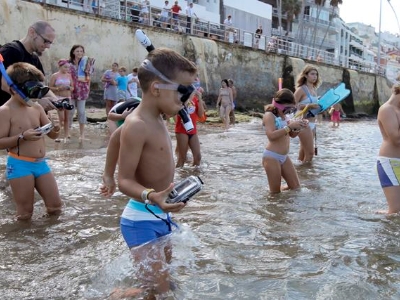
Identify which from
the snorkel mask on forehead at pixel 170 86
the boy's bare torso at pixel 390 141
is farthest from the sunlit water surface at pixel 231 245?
the snorkel mask on forehead at pixel 170 86

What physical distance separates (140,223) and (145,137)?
56 cm

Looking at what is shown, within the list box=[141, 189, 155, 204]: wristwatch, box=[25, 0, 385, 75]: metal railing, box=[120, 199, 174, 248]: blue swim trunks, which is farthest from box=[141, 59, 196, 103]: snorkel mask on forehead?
box=[25, 0, 385, 75]: metal railing

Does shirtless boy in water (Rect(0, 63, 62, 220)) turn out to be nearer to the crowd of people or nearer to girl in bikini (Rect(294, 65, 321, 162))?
the crowd of people

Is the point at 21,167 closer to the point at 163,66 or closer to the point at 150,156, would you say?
the point at 150,156

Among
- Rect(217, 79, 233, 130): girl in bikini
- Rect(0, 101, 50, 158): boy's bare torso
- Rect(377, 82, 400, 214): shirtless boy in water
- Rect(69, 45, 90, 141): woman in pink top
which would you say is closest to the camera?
Rect(0, 101, 50, 158): boy's bare torso

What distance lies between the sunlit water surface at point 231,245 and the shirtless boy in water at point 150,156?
293mm

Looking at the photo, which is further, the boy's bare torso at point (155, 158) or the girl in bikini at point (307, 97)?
the girl in bikini at point (307, 97)

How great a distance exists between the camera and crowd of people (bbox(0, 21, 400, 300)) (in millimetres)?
2859

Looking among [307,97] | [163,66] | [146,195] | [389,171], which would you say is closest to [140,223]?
[146,195]

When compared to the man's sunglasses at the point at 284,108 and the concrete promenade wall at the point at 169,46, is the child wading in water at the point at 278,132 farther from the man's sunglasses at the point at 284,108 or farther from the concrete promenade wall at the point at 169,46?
the concrete promenade wall at the point at 169,46

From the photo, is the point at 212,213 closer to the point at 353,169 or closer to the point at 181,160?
the point at 181,160

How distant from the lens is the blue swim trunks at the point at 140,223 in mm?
2979

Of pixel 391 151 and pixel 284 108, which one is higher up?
pixel 284 108

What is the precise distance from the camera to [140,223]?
2.98 m
